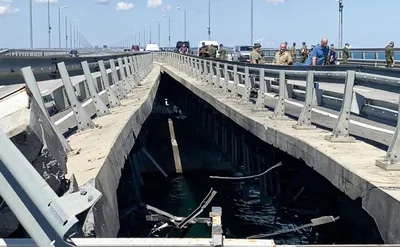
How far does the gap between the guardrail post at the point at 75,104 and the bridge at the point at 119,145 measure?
1 cm

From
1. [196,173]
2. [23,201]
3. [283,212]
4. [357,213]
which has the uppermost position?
[23,201]

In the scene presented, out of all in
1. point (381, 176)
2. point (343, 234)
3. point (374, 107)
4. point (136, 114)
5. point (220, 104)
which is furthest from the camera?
point (220, 104)

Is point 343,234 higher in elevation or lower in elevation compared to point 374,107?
lower

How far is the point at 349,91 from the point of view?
8.22 m

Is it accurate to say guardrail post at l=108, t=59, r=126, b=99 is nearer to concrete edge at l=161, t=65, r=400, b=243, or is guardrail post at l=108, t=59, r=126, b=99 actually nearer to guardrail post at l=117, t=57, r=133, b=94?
guardrail post at l=117, t=57, r=133, b=94

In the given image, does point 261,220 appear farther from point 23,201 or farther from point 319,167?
point 23,201

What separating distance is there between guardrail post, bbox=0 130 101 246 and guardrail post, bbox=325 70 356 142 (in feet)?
18.0

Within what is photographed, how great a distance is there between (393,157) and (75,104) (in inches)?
180

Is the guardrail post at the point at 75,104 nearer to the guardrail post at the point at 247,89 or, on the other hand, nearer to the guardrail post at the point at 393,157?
the guardrail post at the point at 393,157

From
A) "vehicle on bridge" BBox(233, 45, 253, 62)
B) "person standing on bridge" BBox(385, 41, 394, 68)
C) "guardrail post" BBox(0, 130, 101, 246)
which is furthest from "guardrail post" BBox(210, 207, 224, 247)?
"vehicle on bridge" BBox(233, 45, 253, 62)

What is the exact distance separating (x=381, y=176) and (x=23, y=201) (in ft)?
12.4

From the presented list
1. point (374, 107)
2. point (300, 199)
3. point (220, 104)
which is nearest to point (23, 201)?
point (374, 107)

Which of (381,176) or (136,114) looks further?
(136,114)

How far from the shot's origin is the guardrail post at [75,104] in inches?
344
